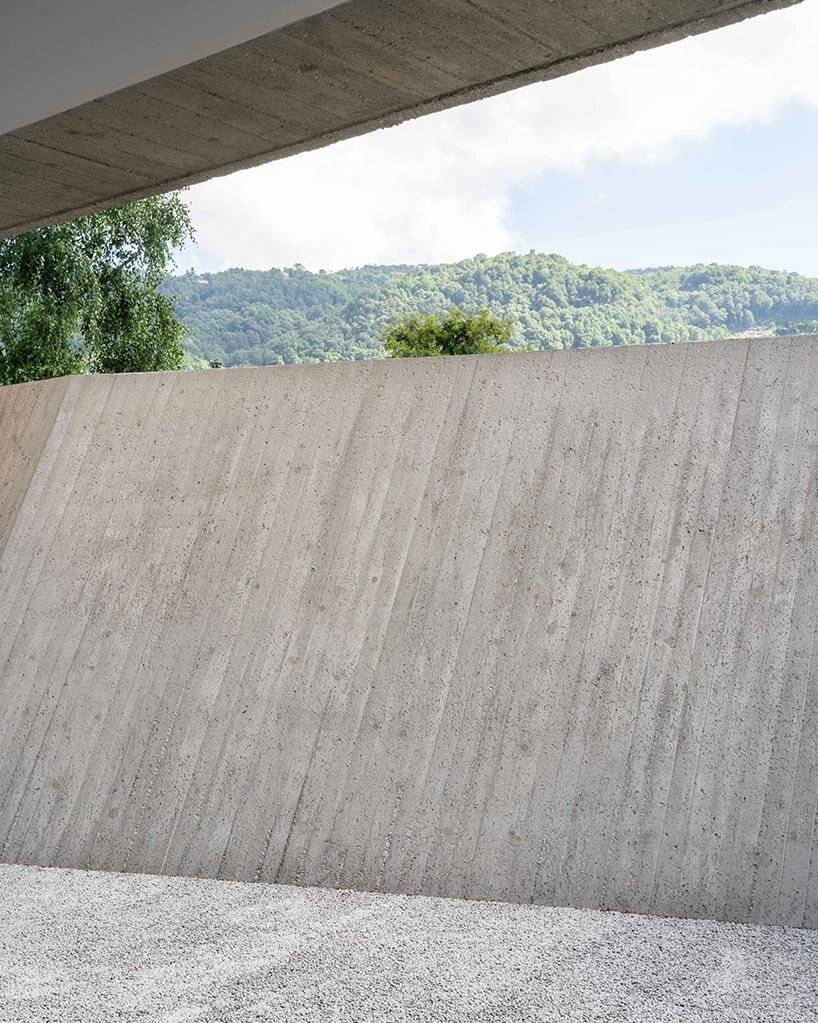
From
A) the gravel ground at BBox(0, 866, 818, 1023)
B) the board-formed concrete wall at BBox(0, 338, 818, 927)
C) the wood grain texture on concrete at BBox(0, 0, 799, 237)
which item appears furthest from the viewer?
the board-formed concrete wall at BBox(0, 338, 818, 927)

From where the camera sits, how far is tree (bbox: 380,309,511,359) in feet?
73.9

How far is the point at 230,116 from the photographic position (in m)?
3.42

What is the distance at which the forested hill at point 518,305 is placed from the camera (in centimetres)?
2408

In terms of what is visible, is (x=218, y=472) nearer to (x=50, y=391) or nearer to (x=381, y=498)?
(x=381, y=498)

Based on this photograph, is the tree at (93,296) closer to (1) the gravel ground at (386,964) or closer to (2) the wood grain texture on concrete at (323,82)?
(2) the wood grain texture on concrete at (323,82)

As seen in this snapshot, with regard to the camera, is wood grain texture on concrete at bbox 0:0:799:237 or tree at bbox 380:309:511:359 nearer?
wood grain texture on concrete at bbox 0:0:799:237

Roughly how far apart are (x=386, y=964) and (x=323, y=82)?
2.55m

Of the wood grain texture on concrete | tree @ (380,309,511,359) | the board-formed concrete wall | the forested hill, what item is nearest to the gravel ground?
the board-formed concrete wall

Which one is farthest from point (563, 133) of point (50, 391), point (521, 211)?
point (50, 391)

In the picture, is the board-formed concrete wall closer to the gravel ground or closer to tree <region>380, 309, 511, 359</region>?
the gravel ground

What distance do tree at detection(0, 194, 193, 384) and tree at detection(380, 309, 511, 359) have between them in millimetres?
7501

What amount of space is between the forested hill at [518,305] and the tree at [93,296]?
744 centimetres

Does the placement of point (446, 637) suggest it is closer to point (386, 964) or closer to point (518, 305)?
point (386, 964)

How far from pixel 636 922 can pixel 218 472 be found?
3230 mm
